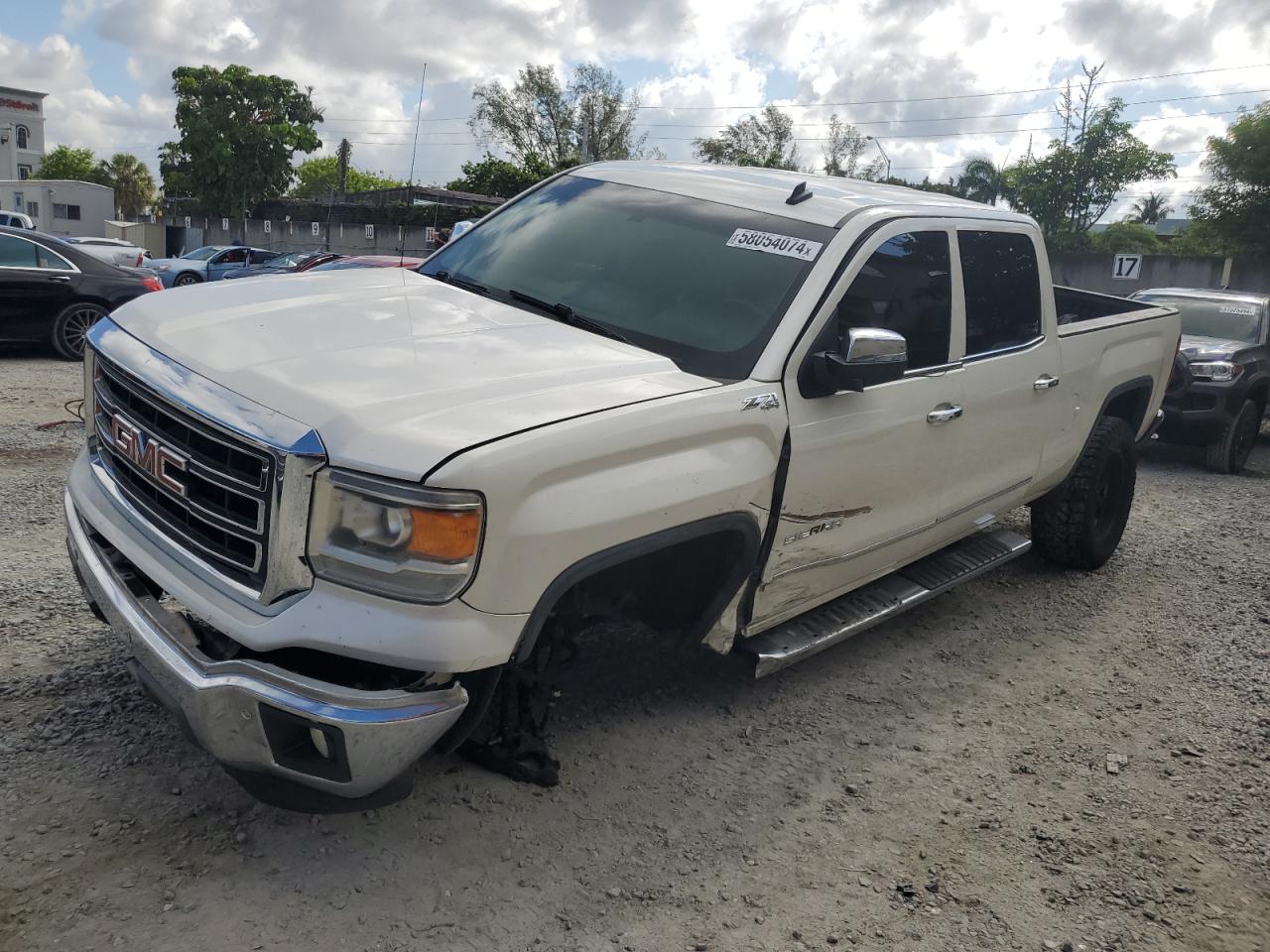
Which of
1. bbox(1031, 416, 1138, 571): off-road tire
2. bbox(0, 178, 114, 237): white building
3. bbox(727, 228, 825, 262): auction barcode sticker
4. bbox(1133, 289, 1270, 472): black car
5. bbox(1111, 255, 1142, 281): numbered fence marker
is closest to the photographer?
bbox(727, 228, 825, 262): auction barcode sticker

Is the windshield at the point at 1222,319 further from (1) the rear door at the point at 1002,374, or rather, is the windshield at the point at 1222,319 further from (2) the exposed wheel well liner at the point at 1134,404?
(1) the rear door at the point at 1002,374

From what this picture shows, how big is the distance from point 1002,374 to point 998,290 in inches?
15.2

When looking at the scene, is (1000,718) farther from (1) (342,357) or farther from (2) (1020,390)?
(1) (342,357)

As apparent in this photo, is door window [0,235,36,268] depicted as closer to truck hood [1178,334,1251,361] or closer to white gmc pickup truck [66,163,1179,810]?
white gmc pickup truck [66,163,1179,810]

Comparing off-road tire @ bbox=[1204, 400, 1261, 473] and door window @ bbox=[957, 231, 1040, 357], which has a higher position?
door window @ bbox=[957, 231, 1040, 357]

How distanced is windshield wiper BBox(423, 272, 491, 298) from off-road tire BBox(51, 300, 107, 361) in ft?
25.6

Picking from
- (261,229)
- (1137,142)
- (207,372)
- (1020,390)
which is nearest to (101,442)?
(207,372)

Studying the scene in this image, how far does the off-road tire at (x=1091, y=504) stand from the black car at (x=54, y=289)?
8.74 metres

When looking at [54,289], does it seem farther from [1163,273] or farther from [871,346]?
[1163,273]

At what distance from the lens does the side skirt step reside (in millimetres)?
3570

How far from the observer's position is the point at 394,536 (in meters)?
2.39

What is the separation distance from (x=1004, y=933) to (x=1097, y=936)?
26 centimetres

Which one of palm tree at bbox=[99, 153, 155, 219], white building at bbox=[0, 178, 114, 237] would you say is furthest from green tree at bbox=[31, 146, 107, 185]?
white building at bbox=[0, 178, 114, 237]

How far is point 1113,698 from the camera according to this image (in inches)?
169
